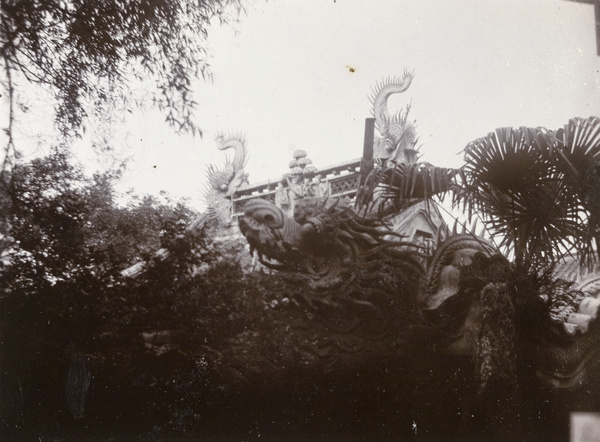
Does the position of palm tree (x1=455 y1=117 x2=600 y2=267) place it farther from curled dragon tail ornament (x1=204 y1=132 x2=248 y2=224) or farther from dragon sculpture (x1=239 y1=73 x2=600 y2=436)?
curled dragon tail ornament (x1=204 y1=132 x2=248 y2=224)

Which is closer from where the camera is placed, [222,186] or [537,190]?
[222,186]

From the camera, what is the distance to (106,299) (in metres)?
3.24

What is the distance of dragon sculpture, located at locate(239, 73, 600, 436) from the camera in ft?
10.8

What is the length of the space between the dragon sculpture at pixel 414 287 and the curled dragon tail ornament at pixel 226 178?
137mm

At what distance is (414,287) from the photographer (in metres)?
3.36

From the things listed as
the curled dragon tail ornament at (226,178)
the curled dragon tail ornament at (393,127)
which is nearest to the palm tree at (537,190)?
the curled dragon tail ornament at (393,127)

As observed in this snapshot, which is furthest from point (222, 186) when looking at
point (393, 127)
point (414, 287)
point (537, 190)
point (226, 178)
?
point (537, 190)

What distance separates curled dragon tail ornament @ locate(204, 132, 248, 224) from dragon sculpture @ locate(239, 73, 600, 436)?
0.45 ft

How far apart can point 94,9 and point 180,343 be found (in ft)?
7.15

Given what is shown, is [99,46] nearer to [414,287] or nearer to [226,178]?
[226,178]

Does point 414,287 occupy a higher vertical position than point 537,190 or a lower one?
lower

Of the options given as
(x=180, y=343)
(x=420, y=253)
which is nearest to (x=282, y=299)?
(x=180, y=343)

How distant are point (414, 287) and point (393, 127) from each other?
1046 millimetres

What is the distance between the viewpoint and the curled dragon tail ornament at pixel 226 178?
333 centimetres
